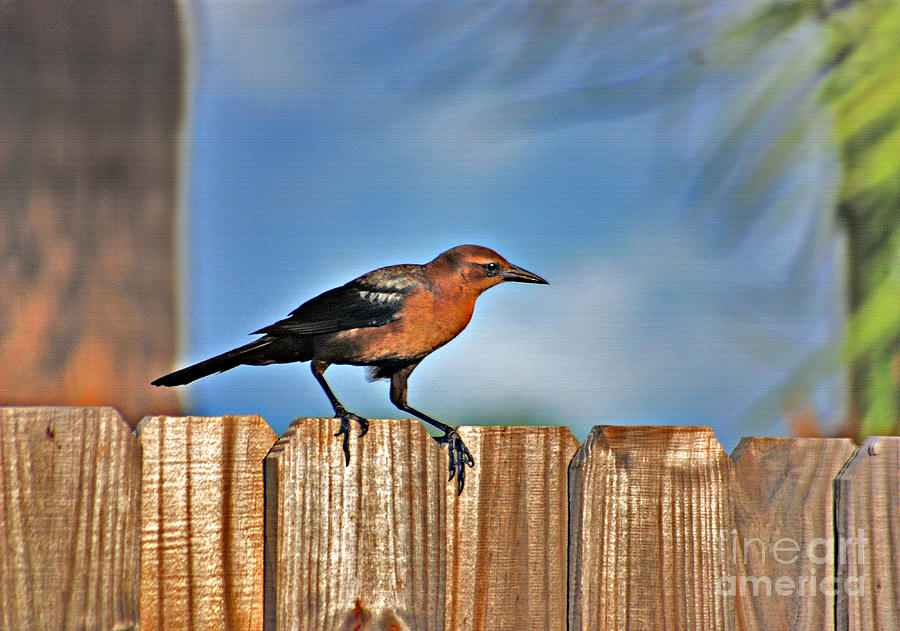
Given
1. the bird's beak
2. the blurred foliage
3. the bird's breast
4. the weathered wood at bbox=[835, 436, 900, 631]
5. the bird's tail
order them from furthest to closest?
the blurred foliage → the bird's beak → the bird's breast → the bird's tail → the weathered wood at bbox=[835, 436, 900, 631]

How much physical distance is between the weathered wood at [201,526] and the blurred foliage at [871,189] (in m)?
3.39

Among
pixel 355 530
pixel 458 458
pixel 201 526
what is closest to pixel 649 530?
pixel 458 458

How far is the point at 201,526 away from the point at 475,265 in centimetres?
137

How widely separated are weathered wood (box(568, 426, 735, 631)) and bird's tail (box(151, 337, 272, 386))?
1277 millimetres

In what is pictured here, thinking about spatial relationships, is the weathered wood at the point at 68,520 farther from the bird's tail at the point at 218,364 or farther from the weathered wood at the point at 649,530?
the weathered wood at the point at 649,530

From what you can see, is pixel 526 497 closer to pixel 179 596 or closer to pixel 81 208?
pixel 179 596

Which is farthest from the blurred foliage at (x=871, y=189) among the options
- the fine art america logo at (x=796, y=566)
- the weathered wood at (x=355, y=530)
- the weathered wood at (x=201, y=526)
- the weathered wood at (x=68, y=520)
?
the weathered wood at (x=68, y=520)

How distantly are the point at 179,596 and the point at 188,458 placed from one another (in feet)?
1.04

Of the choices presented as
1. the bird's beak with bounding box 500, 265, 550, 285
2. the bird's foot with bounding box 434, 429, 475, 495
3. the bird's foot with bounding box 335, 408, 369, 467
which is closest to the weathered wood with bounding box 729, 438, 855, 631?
the bird's foot with bounding box 434, 429, 475, 495

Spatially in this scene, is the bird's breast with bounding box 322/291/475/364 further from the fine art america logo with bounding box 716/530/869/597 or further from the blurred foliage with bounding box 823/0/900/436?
the blurred foliage with bounding box 823/0/900/436

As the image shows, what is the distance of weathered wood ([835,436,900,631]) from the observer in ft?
7.06

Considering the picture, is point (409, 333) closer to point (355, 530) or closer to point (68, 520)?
point (355, 530)

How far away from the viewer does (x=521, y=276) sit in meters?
3.06

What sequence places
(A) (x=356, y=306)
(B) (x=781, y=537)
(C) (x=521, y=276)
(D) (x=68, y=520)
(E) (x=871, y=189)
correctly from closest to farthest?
(D) (x=68, y=520) → (B) (x=781, y=537) → (A) (x=356, y=306) → (C) (x=521, y=276) → (E) (x=871, y=189)
